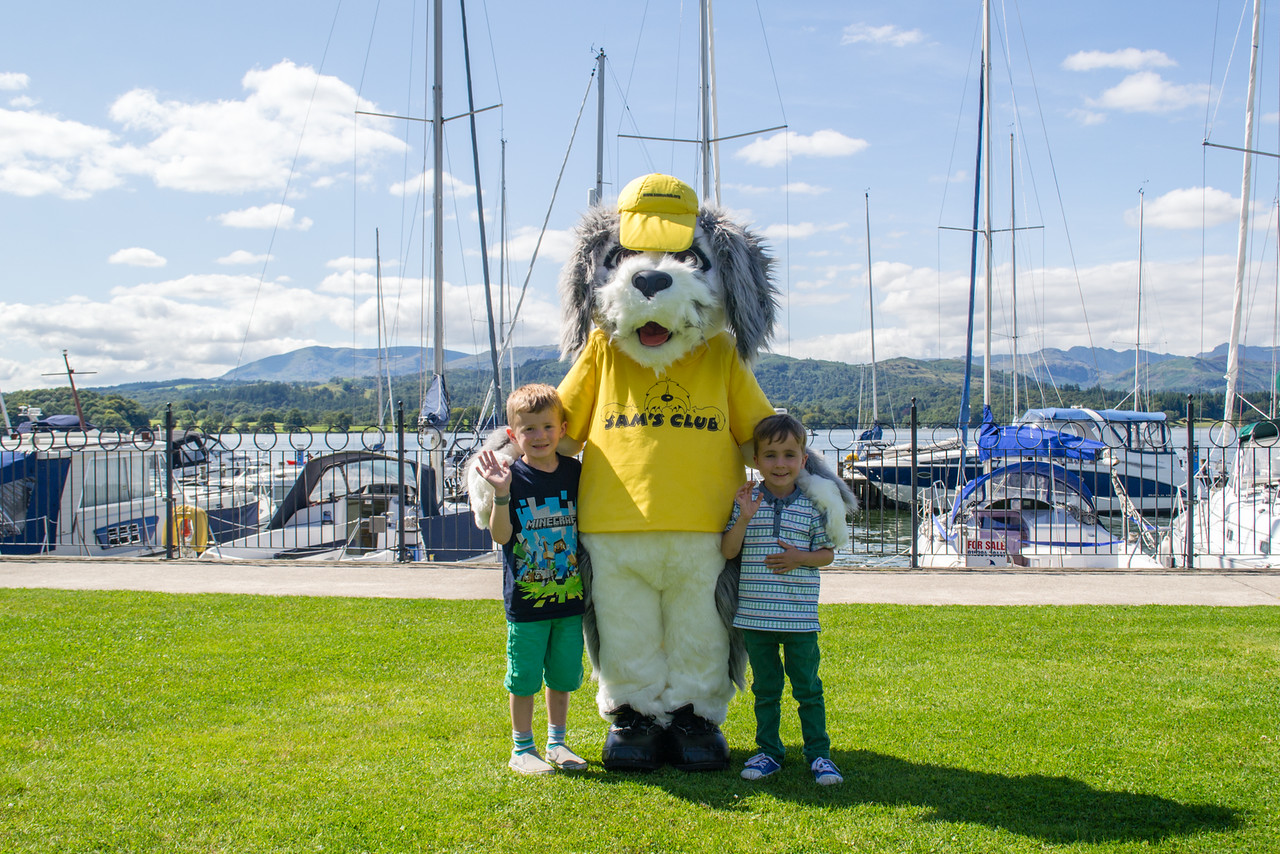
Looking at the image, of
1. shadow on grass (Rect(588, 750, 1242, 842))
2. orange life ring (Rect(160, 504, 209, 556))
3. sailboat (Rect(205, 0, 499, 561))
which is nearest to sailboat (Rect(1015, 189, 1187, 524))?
shadow on grass (Rect(588, 750, 1242, 842))

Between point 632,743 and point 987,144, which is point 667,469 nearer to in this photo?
point 632,743

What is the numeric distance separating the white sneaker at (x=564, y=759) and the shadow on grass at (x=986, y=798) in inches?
4.6

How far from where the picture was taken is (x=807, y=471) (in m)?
3.33

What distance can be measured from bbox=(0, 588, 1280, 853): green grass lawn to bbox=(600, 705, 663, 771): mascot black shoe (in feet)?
0.22

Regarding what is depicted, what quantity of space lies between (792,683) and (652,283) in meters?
1.61

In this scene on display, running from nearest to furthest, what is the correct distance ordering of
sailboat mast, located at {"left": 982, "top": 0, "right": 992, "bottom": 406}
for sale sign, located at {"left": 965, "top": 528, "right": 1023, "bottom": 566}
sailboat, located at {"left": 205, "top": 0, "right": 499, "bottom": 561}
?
sailboat, located at {"left": 205, "top": 0, "right": 499, "bottom": 561}
for sale sign, located at {"left": 965, "top": 528, "right": 1023, "bottom": 566}
sailboat mast, located at {"left": 982, "top": 0, "right": 992, "bottom": 406}

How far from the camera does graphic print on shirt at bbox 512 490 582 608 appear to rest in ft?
10.3

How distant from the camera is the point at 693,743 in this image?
3.20m

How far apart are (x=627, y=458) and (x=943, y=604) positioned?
4.11 metres

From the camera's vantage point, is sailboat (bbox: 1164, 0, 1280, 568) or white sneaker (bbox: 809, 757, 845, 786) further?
sailboat (bbox: 1164, 0, 1280, 568)

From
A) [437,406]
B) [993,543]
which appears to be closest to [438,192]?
[437,406]

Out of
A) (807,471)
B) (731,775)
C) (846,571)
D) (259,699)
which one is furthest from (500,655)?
(846,571)

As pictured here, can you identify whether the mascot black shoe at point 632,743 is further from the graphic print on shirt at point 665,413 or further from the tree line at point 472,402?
the tree line at point 472,402

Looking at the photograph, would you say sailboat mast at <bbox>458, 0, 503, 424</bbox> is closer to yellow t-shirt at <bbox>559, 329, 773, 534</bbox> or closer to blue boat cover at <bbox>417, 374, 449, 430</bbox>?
blue boat cover at <bbox>417, 374, 449, 430</bbox>
